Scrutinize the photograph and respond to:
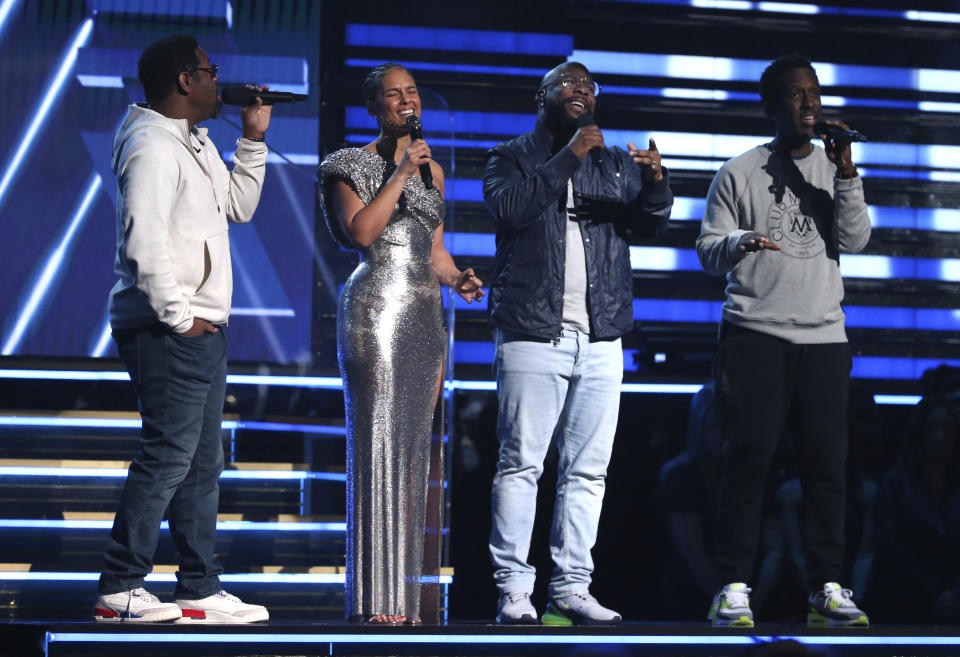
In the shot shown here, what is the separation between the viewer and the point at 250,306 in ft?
14.4

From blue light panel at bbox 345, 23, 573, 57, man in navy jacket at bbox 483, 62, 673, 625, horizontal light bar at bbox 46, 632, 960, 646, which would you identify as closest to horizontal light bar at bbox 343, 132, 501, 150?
blue light panel at bbox 345, 23, 573, 57

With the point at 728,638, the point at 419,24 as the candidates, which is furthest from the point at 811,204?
the point at 419,24

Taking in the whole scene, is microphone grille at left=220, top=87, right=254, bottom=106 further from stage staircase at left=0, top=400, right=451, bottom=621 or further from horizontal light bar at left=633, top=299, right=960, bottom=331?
horizontal light bar at left=633, top=299, right=960, bottom=331

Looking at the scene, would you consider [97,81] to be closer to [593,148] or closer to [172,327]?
[172,327]

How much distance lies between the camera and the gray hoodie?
121 inches

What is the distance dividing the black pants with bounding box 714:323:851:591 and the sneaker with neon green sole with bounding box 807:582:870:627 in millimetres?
46

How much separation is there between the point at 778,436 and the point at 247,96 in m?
1.89

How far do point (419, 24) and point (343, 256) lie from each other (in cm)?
173

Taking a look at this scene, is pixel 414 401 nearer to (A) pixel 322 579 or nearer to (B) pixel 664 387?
(A) pixel 322 579

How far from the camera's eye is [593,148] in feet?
11.7

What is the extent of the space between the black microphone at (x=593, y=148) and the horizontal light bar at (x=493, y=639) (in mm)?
1416

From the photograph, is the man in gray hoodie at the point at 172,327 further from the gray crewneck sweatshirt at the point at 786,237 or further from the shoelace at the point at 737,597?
the gray crewneck sweatshirt at the point at 786,237

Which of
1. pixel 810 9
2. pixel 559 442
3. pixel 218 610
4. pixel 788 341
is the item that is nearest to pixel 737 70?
pixel 810 9

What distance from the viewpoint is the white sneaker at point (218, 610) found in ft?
10.6
